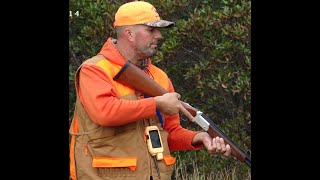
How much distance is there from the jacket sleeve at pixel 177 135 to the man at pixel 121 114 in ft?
→ 0.57

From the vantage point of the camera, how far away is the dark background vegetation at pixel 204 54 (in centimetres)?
672

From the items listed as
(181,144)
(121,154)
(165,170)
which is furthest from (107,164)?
(181,144)

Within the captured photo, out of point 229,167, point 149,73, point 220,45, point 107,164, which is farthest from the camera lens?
point 229,167

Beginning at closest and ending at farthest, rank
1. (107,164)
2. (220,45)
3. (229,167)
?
(107,164)
(220,45)
(229,167)

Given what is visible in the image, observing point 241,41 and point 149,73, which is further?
point 241,41

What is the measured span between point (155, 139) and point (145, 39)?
0.66 meters

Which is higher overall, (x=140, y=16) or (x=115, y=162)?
(x=140, y=16)

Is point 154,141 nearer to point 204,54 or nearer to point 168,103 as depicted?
point 168,103

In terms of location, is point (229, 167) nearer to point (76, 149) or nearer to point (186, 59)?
point (186, 59)

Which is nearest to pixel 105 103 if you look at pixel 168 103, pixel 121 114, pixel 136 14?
pixel 121 114

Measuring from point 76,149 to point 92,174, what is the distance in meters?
0.21

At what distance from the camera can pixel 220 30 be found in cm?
679

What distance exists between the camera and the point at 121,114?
4453 millimetres

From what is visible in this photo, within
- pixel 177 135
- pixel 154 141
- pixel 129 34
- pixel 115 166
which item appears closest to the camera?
pixel 115 166
